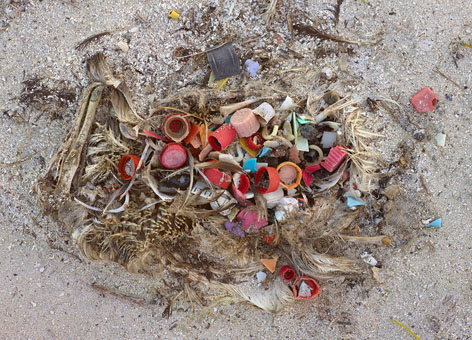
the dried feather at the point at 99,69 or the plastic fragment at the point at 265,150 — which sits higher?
the dried feather at the point at 99,69

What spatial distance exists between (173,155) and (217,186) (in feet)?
1.09

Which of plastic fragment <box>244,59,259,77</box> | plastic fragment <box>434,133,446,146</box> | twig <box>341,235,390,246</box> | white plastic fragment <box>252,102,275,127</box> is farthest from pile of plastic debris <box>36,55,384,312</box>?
plastic fragment <box>434,133,446,146</box>

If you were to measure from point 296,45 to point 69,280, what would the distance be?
2230 millimetres

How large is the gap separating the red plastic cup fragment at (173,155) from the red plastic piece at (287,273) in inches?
38.9

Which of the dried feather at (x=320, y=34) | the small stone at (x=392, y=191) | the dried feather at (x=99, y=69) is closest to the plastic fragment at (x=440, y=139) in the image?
the small stone at (x=392, y=191)

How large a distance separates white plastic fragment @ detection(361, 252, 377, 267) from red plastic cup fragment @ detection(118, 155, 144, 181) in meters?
1.62

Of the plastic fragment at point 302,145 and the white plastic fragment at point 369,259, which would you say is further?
the white plastic fragment at point 369,259

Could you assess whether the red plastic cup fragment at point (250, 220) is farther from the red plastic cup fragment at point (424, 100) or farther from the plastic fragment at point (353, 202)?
the red plastic cup fragment at point (424, 100)

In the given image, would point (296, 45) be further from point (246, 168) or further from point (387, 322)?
point (387, 322)

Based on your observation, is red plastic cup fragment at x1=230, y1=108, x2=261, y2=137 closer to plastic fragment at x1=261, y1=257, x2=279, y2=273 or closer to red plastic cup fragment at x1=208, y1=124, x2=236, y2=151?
red plastic cup fragment at x1=208, y1=124, x2=236, y2=151

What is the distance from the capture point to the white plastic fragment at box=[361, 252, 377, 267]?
2602 millimetres

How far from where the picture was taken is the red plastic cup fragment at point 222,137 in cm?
230

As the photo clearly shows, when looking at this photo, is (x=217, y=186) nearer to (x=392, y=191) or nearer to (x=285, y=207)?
(x=285, y=207)

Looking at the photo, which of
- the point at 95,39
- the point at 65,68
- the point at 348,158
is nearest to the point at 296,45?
the point at 348,158
